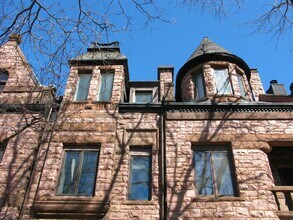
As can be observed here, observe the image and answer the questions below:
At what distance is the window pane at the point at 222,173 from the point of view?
9.14m

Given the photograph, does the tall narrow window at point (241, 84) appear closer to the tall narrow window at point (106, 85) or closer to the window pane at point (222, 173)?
the window pane at point (222, 173)

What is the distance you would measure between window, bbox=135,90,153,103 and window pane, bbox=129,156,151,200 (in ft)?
13.3

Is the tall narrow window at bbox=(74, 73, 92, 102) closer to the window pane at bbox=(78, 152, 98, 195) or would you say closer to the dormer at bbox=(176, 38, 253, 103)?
the window pane at bbox=(78, 152, 98, 195)

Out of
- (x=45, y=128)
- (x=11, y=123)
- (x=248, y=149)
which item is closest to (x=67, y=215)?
(x=45, y=128)

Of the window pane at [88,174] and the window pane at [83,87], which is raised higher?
the window pane at [83,87]

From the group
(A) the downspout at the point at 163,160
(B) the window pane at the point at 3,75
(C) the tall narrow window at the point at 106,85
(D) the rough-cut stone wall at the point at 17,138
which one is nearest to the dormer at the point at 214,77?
(A) the downspout at the point at 163,160

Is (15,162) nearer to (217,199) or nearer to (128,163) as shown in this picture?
(128,163)

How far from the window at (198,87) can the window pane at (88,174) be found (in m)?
5.23

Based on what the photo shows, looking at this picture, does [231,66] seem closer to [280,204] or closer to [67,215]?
[280,204]

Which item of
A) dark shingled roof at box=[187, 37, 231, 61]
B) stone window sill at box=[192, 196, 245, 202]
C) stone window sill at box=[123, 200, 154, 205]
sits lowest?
stone window sill at box=[123, 200, 154, 205]

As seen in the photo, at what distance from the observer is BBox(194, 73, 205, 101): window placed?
12.5m

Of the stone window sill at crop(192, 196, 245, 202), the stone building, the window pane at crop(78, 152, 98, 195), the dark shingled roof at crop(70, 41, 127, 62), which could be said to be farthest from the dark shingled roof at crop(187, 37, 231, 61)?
the stone window sill at crop(192, 196, 245, 202)

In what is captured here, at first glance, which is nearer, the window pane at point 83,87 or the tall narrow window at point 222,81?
the window pane at point 83,87

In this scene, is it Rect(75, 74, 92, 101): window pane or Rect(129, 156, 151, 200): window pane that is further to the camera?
Rect(75, 74, 92, 101): window pane
